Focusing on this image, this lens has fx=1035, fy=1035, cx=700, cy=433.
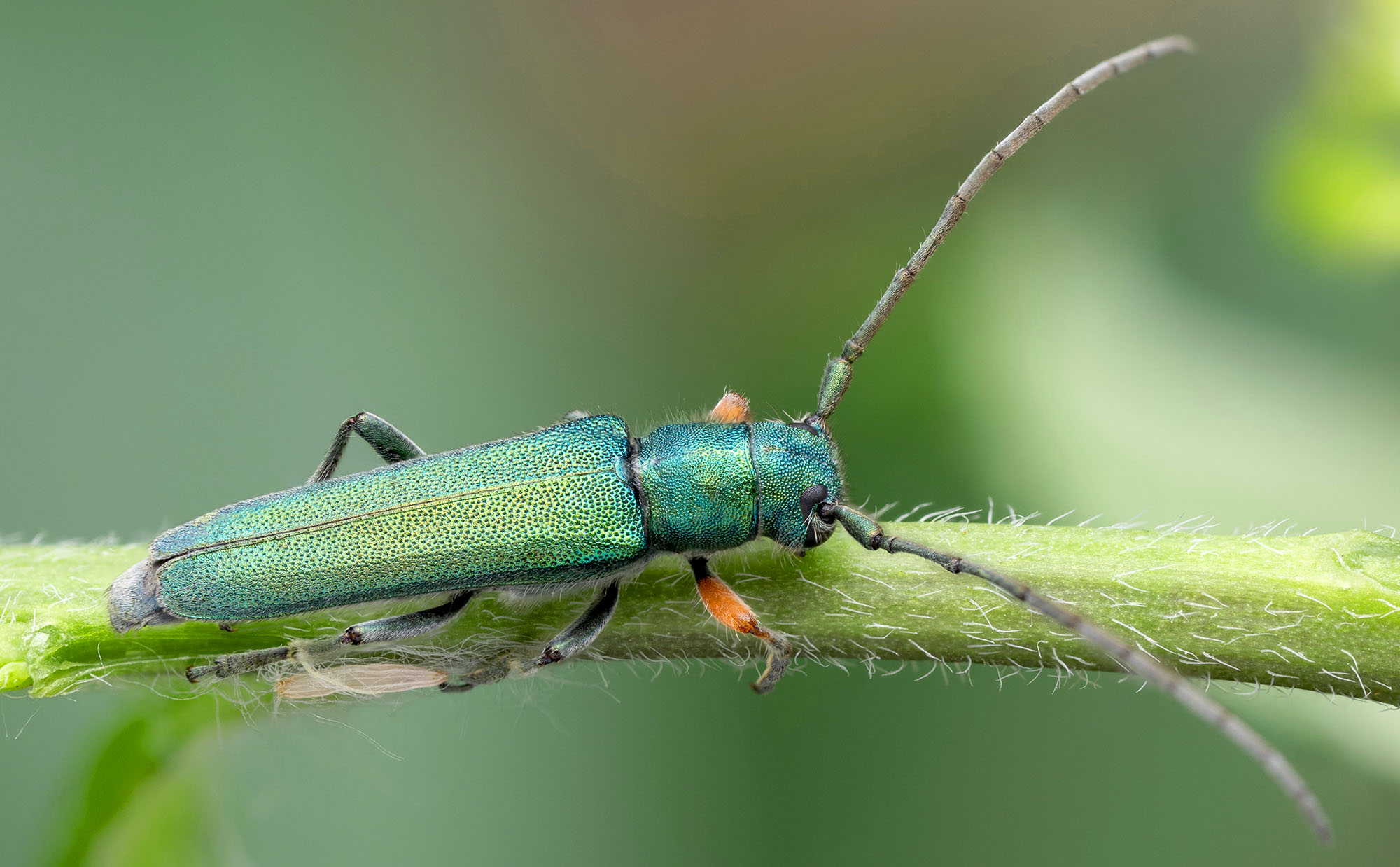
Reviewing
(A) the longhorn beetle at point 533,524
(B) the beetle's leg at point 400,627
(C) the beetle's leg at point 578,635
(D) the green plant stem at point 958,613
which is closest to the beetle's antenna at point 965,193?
(A) the longhorn beetle at point 533,524

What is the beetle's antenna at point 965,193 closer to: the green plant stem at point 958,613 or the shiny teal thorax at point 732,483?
the shiny teal thorax at point 732,483

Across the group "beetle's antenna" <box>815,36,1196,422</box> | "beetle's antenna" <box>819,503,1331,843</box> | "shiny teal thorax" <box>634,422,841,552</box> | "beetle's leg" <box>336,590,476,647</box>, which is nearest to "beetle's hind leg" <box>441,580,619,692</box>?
"beetle's leg" <box>336,590,476,647</box>

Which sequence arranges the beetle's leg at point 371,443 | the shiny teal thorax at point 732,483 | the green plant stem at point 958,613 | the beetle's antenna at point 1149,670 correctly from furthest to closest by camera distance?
the beetle's leg at point 371,443, the shiny teal thorax at point 732,483, the green plant stem at point 958,613, the beetle's antenna at point 1149,670

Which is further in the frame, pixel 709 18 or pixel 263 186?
pixel 709 18

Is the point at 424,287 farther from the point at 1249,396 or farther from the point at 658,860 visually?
the point at 1249,396

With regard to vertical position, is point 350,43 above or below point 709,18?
below

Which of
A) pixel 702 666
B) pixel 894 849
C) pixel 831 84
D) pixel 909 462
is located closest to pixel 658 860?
pixel 894 849
